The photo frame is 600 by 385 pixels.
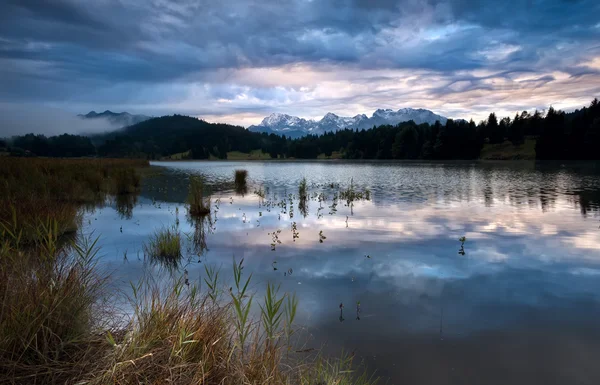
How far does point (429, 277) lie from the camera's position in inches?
359

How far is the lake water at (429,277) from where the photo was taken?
18.1 feet

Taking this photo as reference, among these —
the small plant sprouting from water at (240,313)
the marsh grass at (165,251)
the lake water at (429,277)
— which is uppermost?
the small plant sprouting from water at (240,313)

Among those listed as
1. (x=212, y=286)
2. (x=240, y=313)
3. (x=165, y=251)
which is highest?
(x=240, y=313)

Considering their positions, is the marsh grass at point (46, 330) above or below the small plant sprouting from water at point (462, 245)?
above

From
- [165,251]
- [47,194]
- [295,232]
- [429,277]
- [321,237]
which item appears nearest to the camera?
[429,277]

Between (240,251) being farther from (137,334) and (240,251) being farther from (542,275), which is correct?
(542,275)

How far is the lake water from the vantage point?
18.1ft

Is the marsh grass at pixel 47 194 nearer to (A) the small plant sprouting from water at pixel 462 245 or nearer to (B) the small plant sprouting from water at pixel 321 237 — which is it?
(B) the small plant sprouting from water at pixel 321 237

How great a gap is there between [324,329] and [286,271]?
132 inches

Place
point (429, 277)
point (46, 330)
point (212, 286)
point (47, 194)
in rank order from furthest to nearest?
1. point (47, 194)
2. point (429, 277)
3. point (212, 286)
4. point (46, 330)

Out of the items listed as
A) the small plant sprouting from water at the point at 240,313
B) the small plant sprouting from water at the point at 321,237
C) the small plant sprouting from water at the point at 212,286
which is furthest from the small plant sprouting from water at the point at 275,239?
the small plant sprouting from water at the point at 240,313

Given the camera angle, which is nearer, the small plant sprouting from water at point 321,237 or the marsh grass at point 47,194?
the marsh grass at point 47,194

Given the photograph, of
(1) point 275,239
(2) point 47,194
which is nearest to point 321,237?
(1) point 275,239

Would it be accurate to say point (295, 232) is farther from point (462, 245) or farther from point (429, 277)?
point (429, 277)
